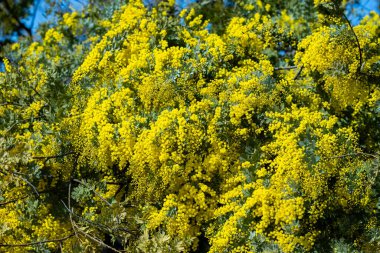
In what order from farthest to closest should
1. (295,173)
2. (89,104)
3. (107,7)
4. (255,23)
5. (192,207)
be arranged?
1. (107,7)
2. (255,23)
3. (89,104)
4. (192,207)
5. (295,173)

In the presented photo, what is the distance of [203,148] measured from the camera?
5145 millimetres

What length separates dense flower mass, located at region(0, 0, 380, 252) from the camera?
15.9 feet

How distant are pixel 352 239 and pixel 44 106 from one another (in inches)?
117

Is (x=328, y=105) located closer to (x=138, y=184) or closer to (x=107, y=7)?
(x=138, y=184)

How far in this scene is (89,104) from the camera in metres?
5.55

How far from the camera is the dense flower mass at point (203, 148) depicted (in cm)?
485

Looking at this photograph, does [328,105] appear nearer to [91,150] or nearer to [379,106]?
[379,106]

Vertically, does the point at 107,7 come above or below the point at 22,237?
above

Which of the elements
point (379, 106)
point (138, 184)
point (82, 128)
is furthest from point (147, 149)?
point (379, 106)

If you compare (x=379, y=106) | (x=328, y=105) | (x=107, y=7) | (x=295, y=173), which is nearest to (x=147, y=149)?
(x=295, y=173)

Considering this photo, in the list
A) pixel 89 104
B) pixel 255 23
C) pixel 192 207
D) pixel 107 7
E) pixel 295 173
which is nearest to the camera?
pixel 295 173

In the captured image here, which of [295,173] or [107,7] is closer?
[295,173]

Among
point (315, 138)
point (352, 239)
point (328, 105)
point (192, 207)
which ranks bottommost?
point (352, 239)

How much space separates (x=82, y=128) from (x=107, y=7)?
229cm
